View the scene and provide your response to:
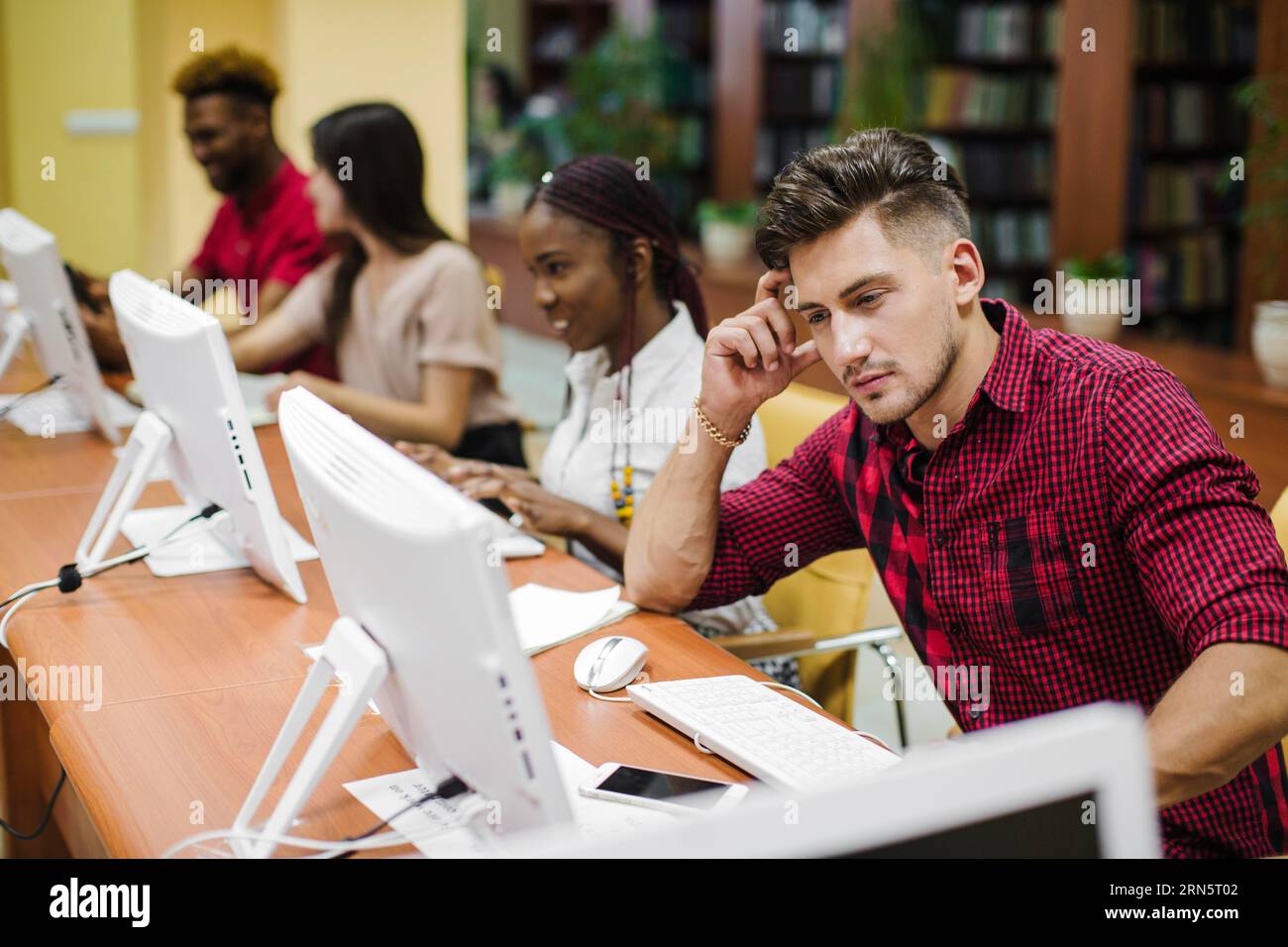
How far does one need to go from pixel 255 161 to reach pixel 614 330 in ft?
6.03

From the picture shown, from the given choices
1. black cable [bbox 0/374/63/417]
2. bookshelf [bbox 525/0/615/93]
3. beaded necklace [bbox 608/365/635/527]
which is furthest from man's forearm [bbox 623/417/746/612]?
bookshelf [bbox 525/0/615/93]

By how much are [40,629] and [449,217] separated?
432cm

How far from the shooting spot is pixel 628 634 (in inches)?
69.6

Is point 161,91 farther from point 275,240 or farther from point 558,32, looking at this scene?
point 558,32

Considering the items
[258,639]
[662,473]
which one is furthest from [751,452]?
[258,639]

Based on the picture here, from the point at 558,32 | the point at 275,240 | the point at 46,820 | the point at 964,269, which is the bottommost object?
the point at 46,820

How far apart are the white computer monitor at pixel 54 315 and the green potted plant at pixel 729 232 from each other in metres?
3.79

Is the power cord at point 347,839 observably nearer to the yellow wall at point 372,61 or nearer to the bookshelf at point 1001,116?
the yellow wall at point 372,61

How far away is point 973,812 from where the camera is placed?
0.63m

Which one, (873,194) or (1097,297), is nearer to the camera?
(873,194)

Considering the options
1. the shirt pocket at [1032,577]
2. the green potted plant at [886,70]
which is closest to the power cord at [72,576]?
the shirt pocket at [1032,577]

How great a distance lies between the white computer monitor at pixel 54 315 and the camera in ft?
8.13

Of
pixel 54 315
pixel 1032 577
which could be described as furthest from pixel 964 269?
pixel 54 315

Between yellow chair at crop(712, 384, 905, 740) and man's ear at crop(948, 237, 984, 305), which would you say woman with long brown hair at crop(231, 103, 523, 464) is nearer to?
yellow chair at crop(712, 384, 905, 740)
